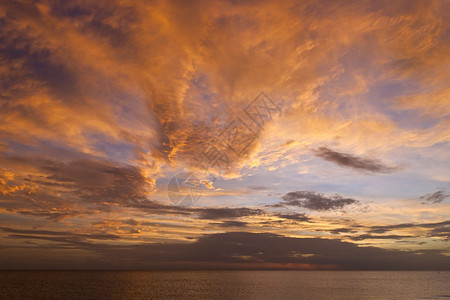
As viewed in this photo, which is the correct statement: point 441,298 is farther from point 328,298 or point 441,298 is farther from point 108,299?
point 108,299

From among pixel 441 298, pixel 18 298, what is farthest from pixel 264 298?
pixel 18 298

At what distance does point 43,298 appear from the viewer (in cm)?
8862

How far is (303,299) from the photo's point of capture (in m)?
88.6

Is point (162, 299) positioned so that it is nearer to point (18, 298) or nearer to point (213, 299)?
point (213, 299)

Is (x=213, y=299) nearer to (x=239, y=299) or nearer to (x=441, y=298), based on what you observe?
(x=239, y=299)

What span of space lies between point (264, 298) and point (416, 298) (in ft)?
161

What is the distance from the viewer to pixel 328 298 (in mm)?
92250

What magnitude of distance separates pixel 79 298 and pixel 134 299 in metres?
17.1

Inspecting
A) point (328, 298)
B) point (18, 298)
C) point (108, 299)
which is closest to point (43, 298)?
point (18, 298)

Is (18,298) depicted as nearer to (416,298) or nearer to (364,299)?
(364,299)

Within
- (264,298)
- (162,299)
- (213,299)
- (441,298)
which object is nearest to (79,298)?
(162,299)

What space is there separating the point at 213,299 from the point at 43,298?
172 ft

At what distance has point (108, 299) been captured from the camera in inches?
3430

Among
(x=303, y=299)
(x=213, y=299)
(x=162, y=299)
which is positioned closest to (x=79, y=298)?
(x=162, y=299)
